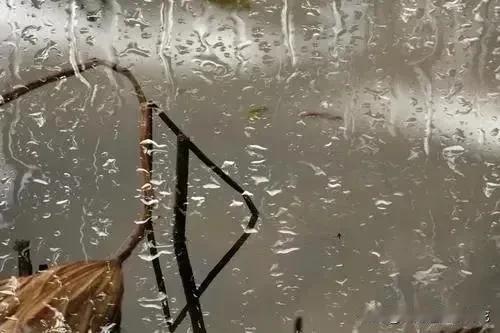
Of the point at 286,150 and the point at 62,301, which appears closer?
the point at 62,301

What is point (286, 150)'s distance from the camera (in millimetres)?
802

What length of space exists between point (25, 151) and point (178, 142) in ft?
0.56

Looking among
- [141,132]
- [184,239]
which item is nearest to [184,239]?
[184,239]

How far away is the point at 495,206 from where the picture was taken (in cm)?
77

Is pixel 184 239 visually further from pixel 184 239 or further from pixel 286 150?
pixel 286 150

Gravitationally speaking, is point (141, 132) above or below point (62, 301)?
above

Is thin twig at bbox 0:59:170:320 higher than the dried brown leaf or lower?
higher

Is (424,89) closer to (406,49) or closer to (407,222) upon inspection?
(406,49)

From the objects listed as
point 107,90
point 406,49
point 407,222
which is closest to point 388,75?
point 406,49

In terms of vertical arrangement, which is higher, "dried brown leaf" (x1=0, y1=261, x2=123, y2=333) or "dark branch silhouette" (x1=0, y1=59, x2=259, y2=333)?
"dark branch silhouette" (x1=0, y1=59, x2=259, y2=333)

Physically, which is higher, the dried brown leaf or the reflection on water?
the reflection on water

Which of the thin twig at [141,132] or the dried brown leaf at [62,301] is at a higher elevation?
the thin twig at [141,132]

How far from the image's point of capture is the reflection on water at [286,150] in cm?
73

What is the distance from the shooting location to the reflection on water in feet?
2.38
